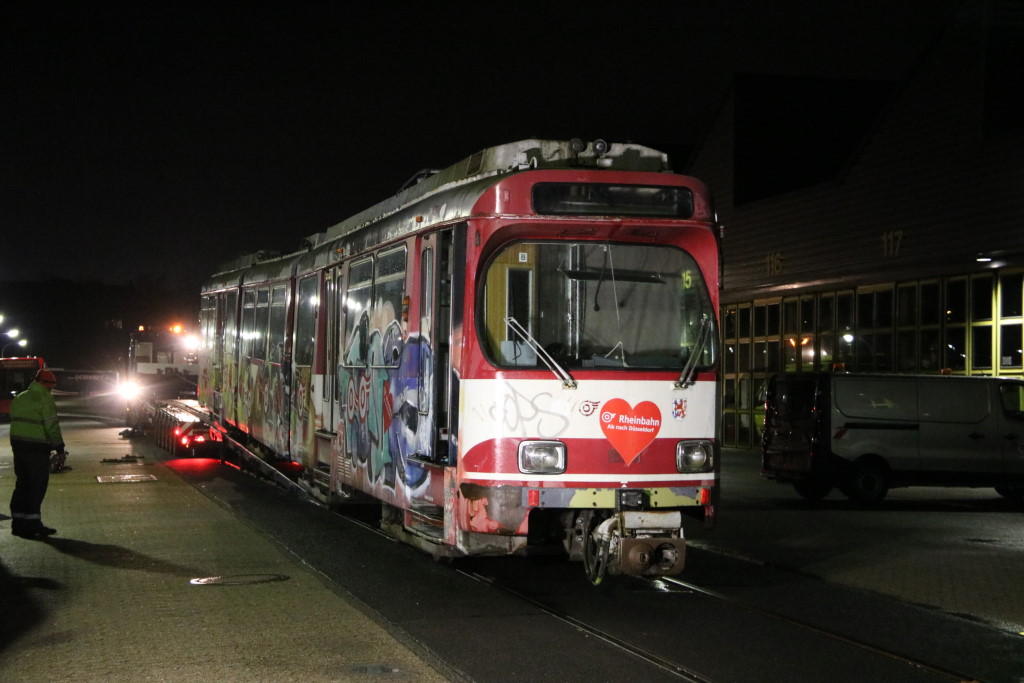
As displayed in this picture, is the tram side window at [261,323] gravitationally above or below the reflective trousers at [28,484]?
above

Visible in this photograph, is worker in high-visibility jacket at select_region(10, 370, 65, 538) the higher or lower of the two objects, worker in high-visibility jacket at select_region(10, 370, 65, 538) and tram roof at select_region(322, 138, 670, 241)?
the lower

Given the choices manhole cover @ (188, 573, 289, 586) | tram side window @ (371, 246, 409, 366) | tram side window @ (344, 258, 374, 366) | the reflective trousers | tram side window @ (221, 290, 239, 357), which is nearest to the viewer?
manhole cover @ (188, 573, 289, 586)

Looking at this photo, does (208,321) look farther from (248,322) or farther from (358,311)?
(358,311)

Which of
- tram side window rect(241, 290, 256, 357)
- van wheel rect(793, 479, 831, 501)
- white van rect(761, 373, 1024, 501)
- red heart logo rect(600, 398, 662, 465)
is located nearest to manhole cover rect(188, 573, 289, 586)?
red heart logo rect(600, 398, 662, 465)

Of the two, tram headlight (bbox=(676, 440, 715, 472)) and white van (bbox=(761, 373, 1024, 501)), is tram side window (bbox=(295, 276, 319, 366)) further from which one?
white van (bbox=(761, 373, 1024, 501))

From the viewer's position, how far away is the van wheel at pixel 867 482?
58.5 feet

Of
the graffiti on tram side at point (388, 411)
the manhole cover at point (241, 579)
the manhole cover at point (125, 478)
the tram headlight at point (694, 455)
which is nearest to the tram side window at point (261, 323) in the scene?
the manhole cover at point (125, 478)

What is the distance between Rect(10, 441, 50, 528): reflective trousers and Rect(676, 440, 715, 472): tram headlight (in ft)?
22.2

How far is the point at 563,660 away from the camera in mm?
7305

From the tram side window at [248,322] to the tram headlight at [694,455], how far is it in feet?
34.7

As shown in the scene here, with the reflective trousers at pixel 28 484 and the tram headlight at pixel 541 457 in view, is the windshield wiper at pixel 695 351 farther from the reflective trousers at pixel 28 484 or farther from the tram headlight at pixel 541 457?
the reflective trousers at pixel 28 484

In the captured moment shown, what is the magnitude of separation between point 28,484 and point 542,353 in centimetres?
631

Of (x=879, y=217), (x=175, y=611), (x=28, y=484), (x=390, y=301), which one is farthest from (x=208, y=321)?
(x=175, y=611)

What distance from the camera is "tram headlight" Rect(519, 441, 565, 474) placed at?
865cm
